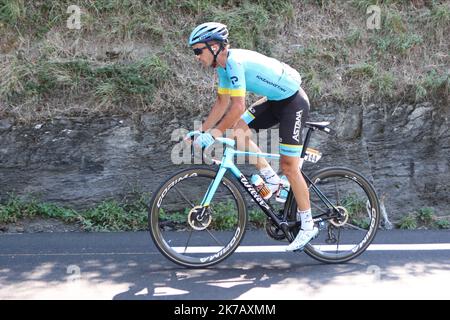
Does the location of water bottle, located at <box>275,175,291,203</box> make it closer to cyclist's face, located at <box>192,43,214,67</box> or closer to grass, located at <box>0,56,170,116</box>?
cyclist's face, located at <box>192,43,214,67</box>

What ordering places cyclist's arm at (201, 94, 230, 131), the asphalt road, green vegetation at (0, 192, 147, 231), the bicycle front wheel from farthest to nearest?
green vegetation at (0, 192, 147, 231), cyclist's arm at (201, 94, 230, 131), the bicycle front wheel, the asphalt road

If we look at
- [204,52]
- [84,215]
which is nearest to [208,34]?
[204,52]

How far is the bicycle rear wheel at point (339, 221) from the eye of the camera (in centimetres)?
524

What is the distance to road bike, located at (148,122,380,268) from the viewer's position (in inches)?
198

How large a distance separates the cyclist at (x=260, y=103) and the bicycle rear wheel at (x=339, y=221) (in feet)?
0.76

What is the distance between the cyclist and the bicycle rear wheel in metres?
0.23

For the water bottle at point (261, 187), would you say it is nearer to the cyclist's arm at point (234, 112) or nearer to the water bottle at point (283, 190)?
the water bottle at point (283, 190)

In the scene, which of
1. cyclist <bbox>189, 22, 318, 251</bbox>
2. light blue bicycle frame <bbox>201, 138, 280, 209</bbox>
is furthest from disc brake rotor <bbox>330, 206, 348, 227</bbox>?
light blue bicycle frame <bbox>201, 138, 280, 209</bbox>

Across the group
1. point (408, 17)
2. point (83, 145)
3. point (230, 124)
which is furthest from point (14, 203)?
point (408, 17)

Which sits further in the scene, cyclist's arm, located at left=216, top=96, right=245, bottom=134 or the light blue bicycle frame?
the light blue bicycle frame

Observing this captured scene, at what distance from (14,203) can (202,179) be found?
8.77ft

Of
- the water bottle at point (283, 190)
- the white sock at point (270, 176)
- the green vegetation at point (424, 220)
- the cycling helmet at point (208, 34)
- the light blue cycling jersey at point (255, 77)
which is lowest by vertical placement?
the green vegetation at point (424, 220)

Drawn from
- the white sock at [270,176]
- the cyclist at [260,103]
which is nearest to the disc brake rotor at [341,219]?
the cyclist at [260,103]

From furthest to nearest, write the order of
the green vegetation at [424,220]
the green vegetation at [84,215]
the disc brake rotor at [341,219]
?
the green vegetation at [424,220] < the green vegetation at [84,215] < the disc brake rotor at [341,219]
